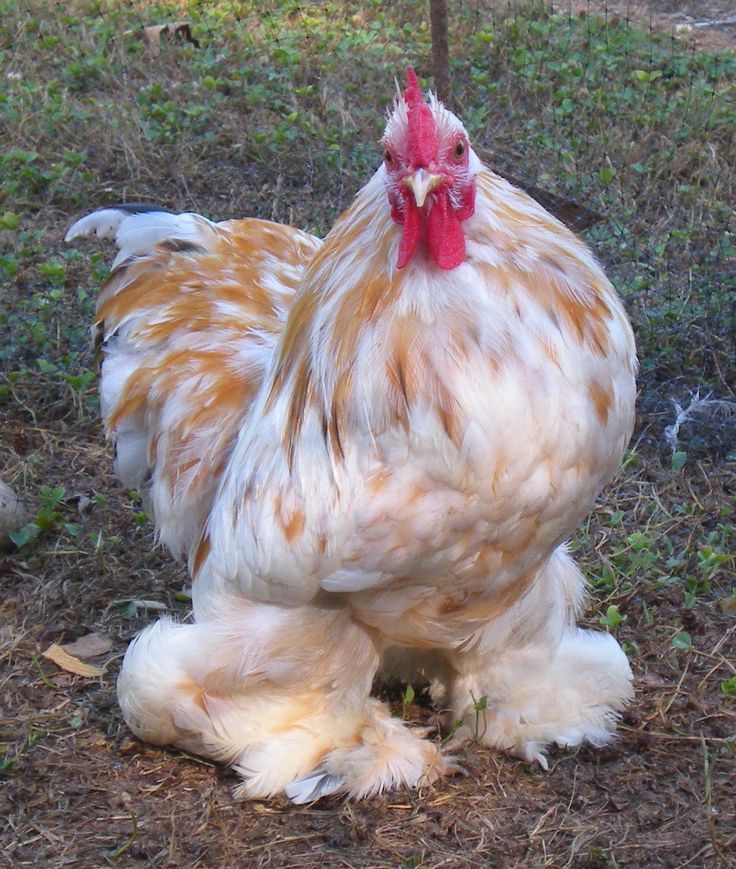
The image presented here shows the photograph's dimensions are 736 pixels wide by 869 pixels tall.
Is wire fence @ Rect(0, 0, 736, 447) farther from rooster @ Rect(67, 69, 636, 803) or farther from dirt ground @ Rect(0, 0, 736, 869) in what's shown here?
rooster @ Rect(67, 69, 636, 803)

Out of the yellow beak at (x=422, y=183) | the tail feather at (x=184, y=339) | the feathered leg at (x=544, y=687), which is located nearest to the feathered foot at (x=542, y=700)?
the feathered leg at (x=544, y=687)

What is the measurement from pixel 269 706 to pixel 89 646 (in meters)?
0.77

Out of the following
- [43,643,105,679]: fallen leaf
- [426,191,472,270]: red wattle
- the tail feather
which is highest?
[426,191,472,270]: red wattle

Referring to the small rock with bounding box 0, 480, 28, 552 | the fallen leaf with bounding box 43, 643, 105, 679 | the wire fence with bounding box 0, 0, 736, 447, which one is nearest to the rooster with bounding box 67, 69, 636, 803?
the fallen leaf with bounding box 43, 643, 105, 679

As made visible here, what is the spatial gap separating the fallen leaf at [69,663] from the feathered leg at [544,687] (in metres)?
0.98

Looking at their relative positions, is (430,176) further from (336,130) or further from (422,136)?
(336,130)

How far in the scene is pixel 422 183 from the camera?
7.14 feet

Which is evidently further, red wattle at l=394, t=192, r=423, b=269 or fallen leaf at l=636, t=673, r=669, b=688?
fallen leaf at l=636, t=673, r=669, b=688

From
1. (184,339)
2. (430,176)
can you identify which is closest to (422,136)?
(430,176)

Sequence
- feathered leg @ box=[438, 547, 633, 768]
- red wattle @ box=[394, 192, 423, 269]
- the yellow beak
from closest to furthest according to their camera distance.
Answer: the yellow beak → red wattle @ box=[394, 192, 423, 269] → feathered leg @ box=[438, 547, 633, 768]

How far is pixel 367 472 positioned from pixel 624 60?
189 inches

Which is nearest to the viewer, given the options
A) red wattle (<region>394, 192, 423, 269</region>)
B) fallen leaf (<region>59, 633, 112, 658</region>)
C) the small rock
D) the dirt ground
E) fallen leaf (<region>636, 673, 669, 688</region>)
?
red wattle (<region>394, 192, 423, 269</region>)

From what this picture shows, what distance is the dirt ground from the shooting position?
8.82 ft

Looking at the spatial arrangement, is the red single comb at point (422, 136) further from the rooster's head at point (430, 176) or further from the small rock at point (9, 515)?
the small rock at point (9, 515)
